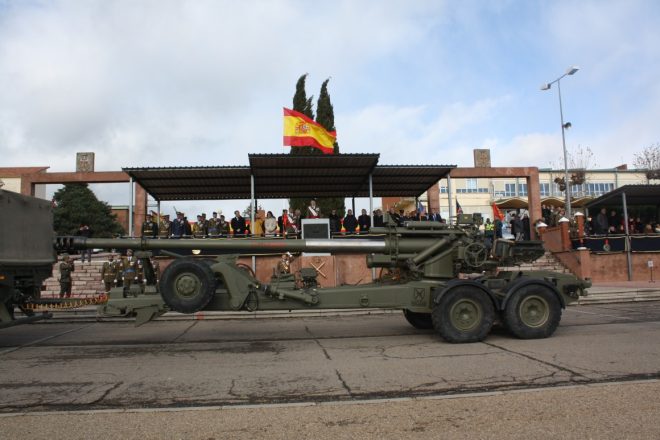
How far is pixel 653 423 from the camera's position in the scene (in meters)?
4.50

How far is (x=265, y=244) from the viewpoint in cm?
943

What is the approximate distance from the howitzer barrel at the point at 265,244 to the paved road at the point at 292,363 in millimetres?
1655

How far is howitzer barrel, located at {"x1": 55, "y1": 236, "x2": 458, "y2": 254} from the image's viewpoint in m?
9.15

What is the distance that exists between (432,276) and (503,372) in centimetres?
293

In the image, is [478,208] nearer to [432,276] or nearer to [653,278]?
[653,278]

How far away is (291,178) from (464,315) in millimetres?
13359

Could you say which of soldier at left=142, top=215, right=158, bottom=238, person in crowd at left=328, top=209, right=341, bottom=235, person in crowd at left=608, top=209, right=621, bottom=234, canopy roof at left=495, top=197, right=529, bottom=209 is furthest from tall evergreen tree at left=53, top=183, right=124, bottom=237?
person in crowd at left=608, top=209, right=621, bottom=234

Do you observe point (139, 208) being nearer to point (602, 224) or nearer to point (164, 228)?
point (164, 228)

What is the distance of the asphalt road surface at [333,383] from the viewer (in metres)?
4.62

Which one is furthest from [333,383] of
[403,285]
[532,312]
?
[532,312]

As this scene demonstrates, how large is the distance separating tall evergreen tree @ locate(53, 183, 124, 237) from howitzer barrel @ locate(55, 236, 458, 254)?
44.8 m

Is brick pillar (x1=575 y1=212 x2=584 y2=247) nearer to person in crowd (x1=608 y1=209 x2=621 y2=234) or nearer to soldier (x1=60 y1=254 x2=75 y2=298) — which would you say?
person in crowd (x1=608 y1=209 x2=621 y2=234)

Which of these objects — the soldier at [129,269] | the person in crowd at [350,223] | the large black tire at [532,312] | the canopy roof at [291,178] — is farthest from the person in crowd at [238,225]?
the large black tire at [532,312]

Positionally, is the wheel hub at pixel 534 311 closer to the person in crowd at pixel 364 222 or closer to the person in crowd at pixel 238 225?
the person in crowd at pixel 364 222
